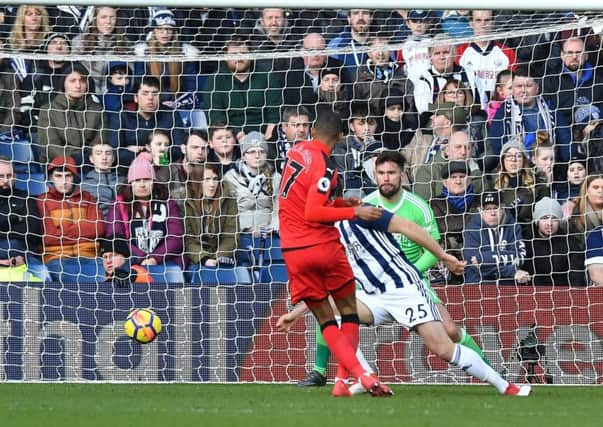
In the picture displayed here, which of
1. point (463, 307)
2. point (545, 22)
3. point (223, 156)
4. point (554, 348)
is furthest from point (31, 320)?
point (545, 22)

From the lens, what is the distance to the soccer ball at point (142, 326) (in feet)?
30.1

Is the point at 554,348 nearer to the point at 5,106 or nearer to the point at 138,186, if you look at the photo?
the point at 138,186

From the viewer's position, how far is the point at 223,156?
11438 mm

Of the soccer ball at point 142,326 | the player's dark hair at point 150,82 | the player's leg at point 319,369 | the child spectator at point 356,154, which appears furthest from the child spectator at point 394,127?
the soccer ball at point 142,326

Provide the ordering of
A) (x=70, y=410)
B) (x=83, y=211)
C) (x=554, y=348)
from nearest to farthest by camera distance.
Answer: (x=70, y=410), (x=554, y=348), (x=83, y=211)

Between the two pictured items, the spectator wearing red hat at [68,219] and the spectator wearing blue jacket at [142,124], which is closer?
the spectator wearing red hat at [68,219]

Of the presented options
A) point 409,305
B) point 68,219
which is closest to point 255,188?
point 68,219

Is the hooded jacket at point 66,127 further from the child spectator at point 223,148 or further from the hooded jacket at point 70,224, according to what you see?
the child spectator at point 223,148

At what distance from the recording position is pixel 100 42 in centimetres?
1194

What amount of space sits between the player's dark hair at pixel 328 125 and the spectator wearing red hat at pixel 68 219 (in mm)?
3918

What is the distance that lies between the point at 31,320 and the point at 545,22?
552 cm

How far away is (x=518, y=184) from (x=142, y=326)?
13.3 ft

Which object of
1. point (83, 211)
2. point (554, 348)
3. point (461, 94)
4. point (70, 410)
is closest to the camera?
point (70, 410)

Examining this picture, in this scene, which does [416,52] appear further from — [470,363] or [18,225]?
[470,363]
